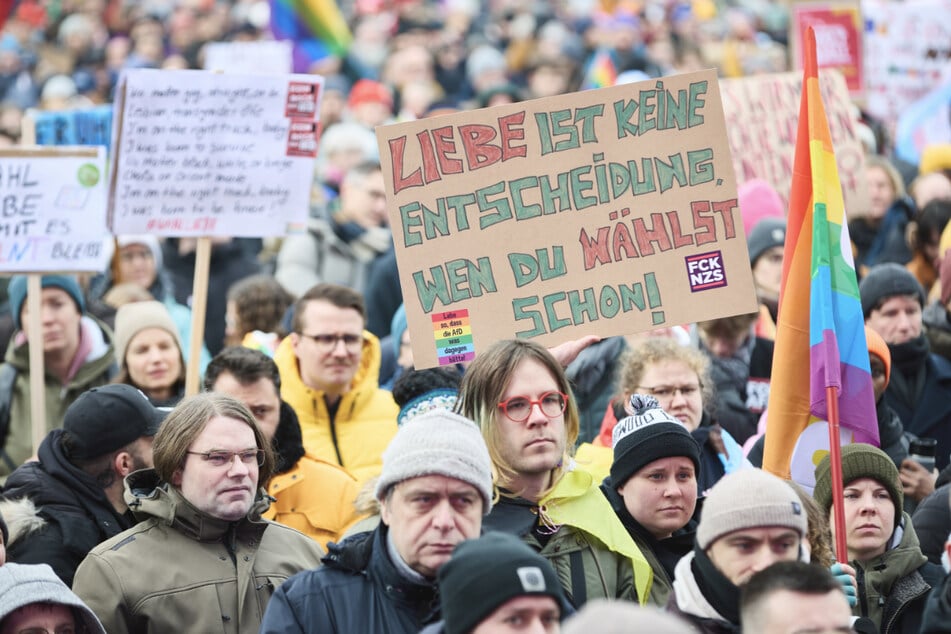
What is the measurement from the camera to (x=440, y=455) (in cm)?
448

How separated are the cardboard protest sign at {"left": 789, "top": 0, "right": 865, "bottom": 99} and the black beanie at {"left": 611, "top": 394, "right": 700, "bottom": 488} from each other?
7.56 m

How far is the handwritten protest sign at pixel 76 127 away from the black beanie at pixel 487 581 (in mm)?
6812

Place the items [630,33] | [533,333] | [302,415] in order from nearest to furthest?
[533,333], [302,415], [630,33]

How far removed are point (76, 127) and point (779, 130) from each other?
4401mm

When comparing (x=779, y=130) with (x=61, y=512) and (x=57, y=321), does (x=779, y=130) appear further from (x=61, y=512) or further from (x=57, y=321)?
(x=61, y=512)

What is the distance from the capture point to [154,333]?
7.84 metres

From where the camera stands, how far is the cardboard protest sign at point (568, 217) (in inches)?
237

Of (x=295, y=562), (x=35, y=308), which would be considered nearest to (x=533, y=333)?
(x=295, y=562)

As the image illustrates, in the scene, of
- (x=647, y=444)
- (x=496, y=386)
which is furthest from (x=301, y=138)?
(x=647, y=444)

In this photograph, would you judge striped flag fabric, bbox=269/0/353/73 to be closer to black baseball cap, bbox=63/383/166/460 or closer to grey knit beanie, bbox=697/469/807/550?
black baseball cap, bbox=63/383/166/460

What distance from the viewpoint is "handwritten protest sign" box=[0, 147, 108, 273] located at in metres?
7.87

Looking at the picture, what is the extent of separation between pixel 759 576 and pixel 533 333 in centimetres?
204

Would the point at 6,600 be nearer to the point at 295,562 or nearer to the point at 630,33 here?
the point at 295,562

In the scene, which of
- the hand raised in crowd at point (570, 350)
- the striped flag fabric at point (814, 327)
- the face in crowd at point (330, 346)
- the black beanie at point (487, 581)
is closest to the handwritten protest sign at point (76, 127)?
the face in crowd at point (330, 346)
